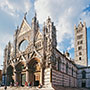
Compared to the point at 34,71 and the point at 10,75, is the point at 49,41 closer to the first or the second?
the point at 34,71

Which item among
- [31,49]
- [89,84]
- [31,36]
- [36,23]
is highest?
[36,23]

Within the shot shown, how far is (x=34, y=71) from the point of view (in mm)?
27422

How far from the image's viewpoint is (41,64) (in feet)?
82.0

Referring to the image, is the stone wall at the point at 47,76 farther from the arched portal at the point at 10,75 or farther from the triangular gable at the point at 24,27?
the triangular gable at the point at 24,27

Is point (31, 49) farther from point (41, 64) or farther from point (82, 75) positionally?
point (82, 75)

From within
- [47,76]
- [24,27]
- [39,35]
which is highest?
[24,27]

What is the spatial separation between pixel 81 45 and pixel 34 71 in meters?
28.0

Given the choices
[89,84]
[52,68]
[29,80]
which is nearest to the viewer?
[52,68]

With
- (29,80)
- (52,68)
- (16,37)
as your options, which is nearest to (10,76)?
(29,80)

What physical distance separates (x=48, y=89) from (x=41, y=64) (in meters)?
5.20

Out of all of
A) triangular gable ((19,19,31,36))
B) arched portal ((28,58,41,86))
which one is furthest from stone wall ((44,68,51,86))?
triangular gable ((19,19,31,36))

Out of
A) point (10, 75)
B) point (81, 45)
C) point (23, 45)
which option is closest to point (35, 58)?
point (23, 45)

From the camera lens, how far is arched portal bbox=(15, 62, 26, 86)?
29077mm

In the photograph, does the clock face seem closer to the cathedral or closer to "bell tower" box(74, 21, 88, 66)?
the cathedral
